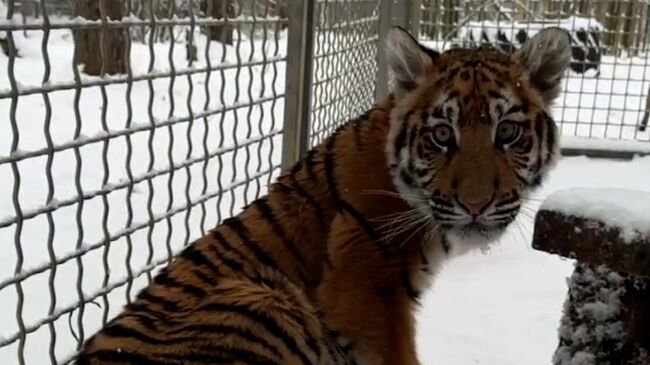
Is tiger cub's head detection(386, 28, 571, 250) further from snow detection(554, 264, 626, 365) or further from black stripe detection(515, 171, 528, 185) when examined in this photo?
snow detection(554, 264, 626, 365)

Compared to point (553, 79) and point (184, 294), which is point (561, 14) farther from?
point (184, 294)

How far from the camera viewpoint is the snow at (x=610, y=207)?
1.39 metres

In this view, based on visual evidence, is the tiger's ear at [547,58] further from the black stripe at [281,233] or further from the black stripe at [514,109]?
the black stripe at [281,233]

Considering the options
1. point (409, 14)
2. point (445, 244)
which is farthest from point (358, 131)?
point (409, 14)

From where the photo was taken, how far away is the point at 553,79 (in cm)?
201

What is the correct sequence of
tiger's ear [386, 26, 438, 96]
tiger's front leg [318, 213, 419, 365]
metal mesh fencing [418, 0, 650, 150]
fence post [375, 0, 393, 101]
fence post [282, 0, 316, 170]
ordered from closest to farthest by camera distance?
tiger's front leg [318, 213, 419, 365], tiger's ear [386, 26, 438, 96], fence post [282, 0, 316, 170], fence post [375, 0, 393, 101], metal mesh fencing [418, 0, 650, 150]

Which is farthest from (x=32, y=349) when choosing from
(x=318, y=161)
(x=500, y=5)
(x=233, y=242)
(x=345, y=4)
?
(x=500, y=5)

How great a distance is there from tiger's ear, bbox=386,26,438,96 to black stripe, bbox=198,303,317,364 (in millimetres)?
682

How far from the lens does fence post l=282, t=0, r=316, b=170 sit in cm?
269

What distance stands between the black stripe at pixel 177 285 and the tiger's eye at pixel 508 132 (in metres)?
0.71

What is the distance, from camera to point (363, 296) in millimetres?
1895

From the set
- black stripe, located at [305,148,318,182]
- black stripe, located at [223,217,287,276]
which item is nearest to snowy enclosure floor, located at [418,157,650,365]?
black stripe, located at [305,148,318,182]

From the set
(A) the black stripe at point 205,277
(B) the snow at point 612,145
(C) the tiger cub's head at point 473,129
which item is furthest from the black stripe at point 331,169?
(B) the snow at point 612,145

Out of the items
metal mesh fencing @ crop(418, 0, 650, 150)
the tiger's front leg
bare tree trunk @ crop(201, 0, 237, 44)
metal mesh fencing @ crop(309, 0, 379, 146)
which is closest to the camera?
the tiger's front leg
